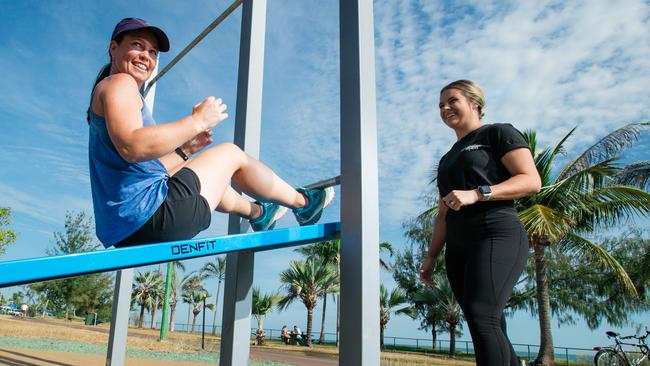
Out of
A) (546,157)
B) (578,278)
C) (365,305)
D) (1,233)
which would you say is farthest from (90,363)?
(578,278)

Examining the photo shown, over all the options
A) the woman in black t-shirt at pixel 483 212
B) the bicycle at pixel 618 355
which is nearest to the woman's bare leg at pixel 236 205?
the woman in black t-shirt at pixel 483 212

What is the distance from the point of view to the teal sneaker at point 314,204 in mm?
1648

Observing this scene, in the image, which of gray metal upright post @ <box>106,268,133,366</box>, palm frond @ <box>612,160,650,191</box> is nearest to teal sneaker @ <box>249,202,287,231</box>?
gray metal upright post @ <box>106,268,133,366</box>

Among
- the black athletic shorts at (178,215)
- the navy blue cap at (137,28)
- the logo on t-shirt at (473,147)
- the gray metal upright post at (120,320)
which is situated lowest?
the gray metal upright post at (120,320)

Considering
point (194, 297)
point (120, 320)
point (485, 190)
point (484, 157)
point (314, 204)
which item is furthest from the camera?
point (194, 297)

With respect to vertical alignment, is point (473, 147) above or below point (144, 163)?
above

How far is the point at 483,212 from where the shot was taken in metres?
1.31

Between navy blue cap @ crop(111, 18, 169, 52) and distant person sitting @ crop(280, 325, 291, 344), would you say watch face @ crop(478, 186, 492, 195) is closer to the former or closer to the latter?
navy blue cap @ crop(111, 18, 169, 52)

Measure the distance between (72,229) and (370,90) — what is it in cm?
2281

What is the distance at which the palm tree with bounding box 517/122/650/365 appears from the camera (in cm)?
918

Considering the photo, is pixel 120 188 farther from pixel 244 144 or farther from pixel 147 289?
pixel 147 289

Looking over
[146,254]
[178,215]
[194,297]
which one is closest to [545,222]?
[178,215]

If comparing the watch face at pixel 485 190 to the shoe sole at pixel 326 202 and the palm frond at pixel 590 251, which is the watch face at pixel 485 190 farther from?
the palm frond at pixel 590 251

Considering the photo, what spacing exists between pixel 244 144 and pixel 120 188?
2.61 ft
